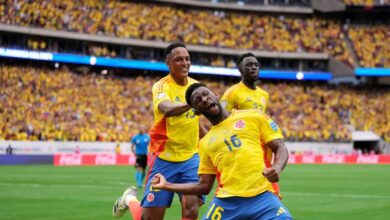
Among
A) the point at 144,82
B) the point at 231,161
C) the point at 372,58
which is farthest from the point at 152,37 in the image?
the point at 231,161

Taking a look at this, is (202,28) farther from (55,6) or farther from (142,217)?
(142,217)

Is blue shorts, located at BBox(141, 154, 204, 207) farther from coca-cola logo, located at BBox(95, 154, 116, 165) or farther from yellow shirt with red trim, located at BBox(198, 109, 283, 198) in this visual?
coca-cola logo, located at BBox(95, 154, 116, 165)

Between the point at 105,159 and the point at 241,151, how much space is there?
139ft

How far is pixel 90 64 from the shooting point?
5906 cm

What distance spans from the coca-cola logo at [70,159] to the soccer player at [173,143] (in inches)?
1457

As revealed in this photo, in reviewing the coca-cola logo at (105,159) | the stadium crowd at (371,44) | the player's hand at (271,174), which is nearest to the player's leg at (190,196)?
the player's hand at (271,174)

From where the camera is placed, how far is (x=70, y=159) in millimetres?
47125

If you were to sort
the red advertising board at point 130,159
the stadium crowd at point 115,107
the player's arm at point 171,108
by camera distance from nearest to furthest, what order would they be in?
1. the player's arm at point 171,108
2. the red advertising board at point 130,159
3. the stadium crowd at point 115,107

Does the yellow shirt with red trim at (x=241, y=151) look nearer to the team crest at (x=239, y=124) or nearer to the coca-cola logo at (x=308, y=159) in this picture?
the team crest at (x=239, y=124)

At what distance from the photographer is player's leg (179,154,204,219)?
10078 mm

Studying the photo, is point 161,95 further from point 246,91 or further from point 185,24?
point 185,24

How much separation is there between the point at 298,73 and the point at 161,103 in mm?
62742

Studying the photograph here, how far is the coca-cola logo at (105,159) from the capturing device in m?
48.7

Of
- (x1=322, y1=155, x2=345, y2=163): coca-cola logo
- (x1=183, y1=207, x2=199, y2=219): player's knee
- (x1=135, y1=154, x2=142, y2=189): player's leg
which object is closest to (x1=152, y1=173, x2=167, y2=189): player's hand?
(x1=183, y1=207, x2=199, y2=219): player's knee
